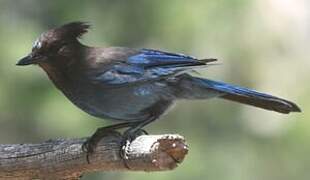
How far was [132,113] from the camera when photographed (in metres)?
5.33

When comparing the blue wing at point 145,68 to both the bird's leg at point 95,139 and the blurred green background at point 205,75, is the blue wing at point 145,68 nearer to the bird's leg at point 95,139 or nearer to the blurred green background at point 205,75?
the bird's leg at point 95,139

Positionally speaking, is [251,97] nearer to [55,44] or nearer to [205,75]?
[55,44]

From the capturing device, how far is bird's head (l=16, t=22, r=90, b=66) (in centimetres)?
529

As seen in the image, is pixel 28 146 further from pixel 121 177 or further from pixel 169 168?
pixel 121 177

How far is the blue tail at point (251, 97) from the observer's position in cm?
544

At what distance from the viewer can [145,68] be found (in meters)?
5.49

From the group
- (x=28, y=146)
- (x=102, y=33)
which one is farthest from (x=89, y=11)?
(x=28, y=146)

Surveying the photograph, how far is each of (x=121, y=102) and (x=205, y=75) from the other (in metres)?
2.95

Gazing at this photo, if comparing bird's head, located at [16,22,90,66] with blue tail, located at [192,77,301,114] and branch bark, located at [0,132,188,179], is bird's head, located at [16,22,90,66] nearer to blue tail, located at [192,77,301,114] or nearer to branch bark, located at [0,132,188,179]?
branch bark, located at [0,132,188,179]

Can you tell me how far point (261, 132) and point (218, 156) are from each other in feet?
1.24

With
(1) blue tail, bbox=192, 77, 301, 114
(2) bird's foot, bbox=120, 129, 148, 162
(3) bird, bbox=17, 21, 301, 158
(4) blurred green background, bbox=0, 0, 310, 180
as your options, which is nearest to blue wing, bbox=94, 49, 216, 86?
(3) bird, bbox=17, 21, 301, 158

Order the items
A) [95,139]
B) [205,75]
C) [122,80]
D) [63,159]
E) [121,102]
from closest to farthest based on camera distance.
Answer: [63,159], [95,139], [121,102], [122,80], [205,75]

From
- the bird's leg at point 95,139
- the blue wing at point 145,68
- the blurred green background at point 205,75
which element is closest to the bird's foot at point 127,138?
the bird's leg at point 95,139

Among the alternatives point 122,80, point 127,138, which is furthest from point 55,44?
point 127,138
